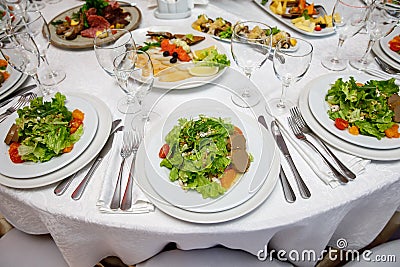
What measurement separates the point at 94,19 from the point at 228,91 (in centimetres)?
76

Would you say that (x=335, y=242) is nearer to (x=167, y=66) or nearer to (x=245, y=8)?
(x=167, y=66)

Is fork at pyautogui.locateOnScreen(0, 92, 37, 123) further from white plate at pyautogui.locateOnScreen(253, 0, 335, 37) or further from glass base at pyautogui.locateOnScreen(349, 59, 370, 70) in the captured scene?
glass base at pyautogui.locateOnScreen(349, 59, 370, 70)

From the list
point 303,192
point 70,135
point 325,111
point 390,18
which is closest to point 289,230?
point 303,192

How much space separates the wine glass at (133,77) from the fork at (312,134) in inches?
17.8

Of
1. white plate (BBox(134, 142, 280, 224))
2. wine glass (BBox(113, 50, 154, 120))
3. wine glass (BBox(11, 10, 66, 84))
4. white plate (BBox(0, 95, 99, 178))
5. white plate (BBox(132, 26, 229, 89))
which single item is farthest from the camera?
wine glass (BBox(11, 10, 66, 84))

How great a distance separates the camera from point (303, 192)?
30.6 inches

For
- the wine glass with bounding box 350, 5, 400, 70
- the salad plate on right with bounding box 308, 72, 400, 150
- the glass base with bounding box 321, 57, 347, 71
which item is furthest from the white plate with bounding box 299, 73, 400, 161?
the wine glass with bounding box 350, 5, 400, 70

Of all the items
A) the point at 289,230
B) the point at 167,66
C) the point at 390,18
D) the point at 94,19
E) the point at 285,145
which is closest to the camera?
the point at 289,230

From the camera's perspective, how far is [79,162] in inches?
33.4

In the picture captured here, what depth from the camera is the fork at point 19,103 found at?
1.04m

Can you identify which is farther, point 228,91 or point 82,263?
point 228,91

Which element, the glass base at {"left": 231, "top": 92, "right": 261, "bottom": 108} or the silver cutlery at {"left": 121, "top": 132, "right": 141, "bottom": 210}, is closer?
the silver cutlery at {"left": 121, "top": 132, "right": 141, "bottom": 210}

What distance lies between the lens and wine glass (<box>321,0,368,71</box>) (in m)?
1.11

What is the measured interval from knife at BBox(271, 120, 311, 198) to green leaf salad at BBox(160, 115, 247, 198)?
0.44 ft
